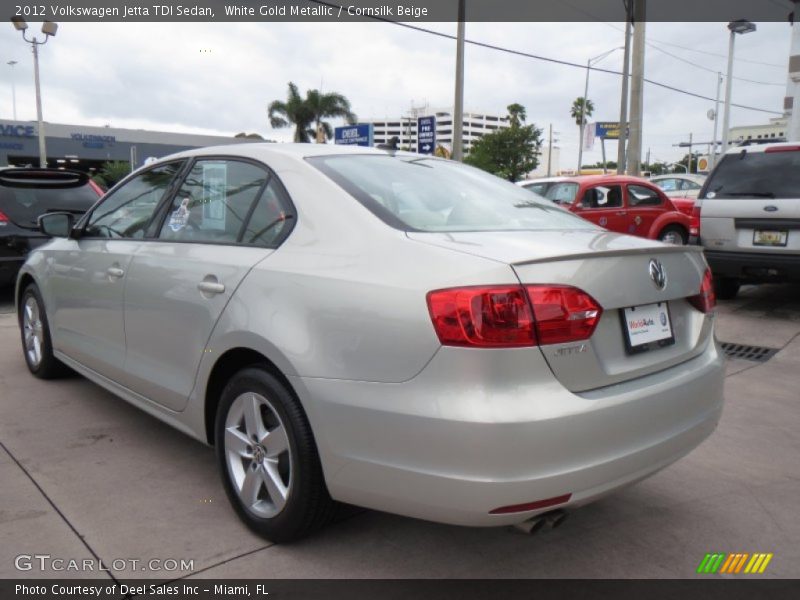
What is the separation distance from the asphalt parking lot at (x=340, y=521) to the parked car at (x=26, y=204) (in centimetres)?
394

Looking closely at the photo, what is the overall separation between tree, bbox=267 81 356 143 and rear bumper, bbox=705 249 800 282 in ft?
132

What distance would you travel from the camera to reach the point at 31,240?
741 cm

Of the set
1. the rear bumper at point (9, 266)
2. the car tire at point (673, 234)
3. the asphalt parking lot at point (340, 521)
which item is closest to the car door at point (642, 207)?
the car tire at point (673, 234)

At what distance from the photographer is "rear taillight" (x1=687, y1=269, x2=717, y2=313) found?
2.68m

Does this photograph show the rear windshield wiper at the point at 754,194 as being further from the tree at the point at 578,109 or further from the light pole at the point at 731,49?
the tree at the point at 578,109

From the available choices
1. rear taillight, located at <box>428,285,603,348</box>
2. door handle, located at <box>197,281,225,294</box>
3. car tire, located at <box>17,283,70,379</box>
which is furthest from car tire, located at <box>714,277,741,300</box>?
car tire, located at <box>17,283,70,379</box>

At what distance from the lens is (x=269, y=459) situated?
2.57m

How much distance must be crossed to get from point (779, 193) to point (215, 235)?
6.17m

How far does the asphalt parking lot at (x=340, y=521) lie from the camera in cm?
254

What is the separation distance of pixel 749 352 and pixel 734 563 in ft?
12.6

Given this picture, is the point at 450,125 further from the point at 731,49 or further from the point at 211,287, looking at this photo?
the point at 211,287

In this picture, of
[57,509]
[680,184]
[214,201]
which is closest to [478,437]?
[214,201]

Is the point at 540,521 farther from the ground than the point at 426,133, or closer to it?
closer to it

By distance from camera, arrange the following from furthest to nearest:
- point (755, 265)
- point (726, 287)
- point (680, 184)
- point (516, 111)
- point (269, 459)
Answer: point (516, 111)
point (680, 184)
point (726, 287)
point (755, 265)
point (269, 459)
